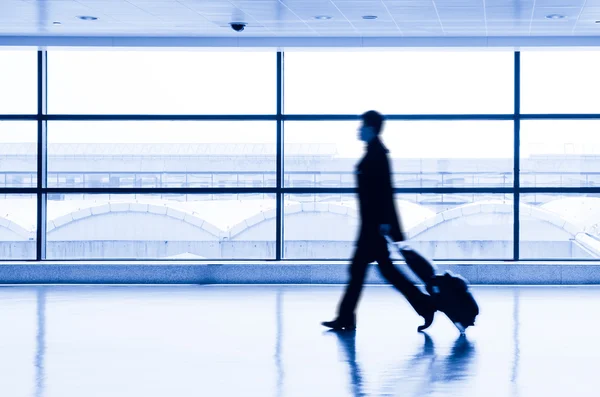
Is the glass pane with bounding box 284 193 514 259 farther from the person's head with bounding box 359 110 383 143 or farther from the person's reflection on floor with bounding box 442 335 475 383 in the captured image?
the person's reflection on floor with bounding box 442 335 475 383

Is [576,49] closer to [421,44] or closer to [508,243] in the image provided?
[421,44]

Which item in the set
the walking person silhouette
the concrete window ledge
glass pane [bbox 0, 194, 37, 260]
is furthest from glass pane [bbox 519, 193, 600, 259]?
Answer: glass pane [bbox 0, 194, 37, 260]

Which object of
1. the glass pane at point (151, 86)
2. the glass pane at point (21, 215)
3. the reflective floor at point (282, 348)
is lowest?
the reflective floor at point (282, 348)

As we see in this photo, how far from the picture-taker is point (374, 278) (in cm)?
823

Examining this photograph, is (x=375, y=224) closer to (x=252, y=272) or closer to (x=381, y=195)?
(x=381, y=195)

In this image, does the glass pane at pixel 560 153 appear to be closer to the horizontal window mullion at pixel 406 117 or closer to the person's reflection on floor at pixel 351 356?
the horizontal window mullion at pixel 406 117

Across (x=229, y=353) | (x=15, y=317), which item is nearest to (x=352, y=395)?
(x=229, y=353)

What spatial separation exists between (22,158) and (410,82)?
4.88 meters

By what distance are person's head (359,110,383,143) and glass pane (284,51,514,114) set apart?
3.16 m

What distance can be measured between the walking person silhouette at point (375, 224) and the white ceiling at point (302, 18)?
180 centimetres

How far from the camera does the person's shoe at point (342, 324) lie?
210 inches

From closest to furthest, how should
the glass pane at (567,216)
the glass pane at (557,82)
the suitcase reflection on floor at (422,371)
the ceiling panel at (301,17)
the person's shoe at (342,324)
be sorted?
the suitcase reflection on floor at (422,371)
the person's shoe at (342,324)
the ceiling panel at (301,17)
the glass pane at (557,82)
the glass pane at (567,216)

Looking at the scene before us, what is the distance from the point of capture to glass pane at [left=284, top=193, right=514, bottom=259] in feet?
28.2

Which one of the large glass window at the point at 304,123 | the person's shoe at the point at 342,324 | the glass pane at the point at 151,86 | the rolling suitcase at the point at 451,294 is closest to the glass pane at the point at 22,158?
the large glass window at the point at 304,123
